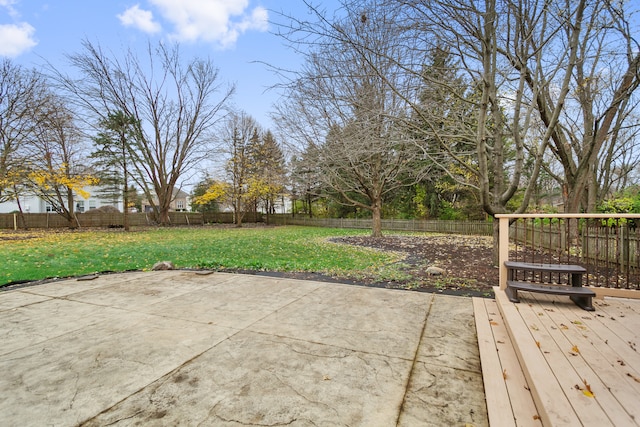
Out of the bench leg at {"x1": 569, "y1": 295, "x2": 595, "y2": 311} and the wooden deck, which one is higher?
the bench leg at {"x1": 569, "y1": 295, "x2": 595, "y2": 311}

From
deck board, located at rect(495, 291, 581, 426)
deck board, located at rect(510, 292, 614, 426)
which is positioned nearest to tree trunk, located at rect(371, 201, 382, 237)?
deck board, located at rect(510, 292, 614, 426)

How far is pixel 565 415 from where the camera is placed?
1.43 m

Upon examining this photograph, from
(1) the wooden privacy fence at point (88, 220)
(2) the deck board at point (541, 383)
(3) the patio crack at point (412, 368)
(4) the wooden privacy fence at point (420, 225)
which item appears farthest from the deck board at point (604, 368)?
(1) the wooden privacy fence at point (88, 220)

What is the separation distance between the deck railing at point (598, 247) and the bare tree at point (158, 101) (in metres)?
19.1

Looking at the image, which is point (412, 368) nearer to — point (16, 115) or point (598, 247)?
point (598, 247)

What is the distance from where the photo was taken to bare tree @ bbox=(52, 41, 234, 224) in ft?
56.8

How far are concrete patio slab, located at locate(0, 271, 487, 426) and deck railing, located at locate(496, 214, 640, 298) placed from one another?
131 cm

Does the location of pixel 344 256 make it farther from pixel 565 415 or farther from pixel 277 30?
pixel 565 415

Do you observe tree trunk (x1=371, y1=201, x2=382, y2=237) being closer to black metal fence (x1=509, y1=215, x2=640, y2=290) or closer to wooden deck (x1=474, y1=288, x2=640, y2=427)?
black metal fence (x1=509, y1=215, x2=640, y2=290)

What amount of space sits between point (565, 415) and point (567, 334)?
1.27 m

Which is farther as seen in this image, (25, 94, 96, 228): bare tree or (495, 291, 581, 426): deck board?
(25, 94, 96, 228): bare tree

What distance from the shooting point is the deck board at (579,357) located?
1484mm

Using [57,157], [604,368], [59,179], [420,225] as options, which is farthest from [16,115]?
[420,225]

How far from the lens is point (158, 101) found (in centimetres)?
1980
